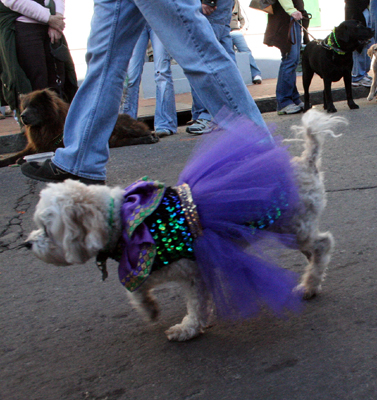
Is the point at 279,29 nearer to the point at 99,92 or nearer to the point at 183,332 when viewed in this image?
the point at 99,92

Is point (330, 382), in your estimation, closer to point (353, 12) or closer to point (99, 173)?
point (99, 173)

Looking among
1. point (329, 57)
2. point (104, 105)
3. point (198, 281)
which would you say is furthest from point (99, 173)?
point (329, 57)

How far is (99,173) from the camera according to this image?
352 cm

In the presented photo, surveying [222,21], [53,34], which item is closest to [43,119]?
[53,34]

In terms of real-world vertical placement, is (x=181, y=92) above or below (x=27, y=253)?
below

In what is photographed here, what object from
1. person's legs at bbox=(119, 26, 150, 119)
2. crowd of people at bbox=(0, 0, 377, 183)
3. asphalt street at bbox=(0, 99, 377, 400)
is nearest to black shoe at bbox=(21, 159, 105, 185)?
crowd of people at bbox=(0, 0, 377, 183)

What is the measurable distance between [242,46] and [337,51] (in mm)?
4989

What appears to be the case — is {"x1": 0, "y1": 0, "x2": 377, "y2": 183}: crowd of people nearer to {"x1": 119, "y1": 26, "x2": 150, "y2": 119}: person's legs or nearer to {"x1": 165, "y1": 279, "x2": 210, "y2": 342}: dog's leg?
{"x1": 165, "y1": 279, "x2": 210, "y2": 342}: dog's leg

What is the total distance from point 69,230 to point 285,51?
20.6ft

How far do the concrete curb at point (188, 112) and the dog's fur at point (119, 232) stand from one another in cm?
564

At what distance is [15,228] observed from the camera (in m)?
3.56

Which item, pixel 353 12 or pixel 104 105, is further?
pixel 353 12

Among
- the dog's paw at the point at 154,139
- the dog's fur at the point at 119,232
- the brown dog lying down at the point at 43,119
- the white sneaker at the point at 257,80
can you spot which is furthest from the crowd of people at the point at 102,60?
the white sneaker at the point at 257,80

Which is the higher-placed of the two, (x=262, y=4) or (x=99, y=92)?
(x=262, y=4)
